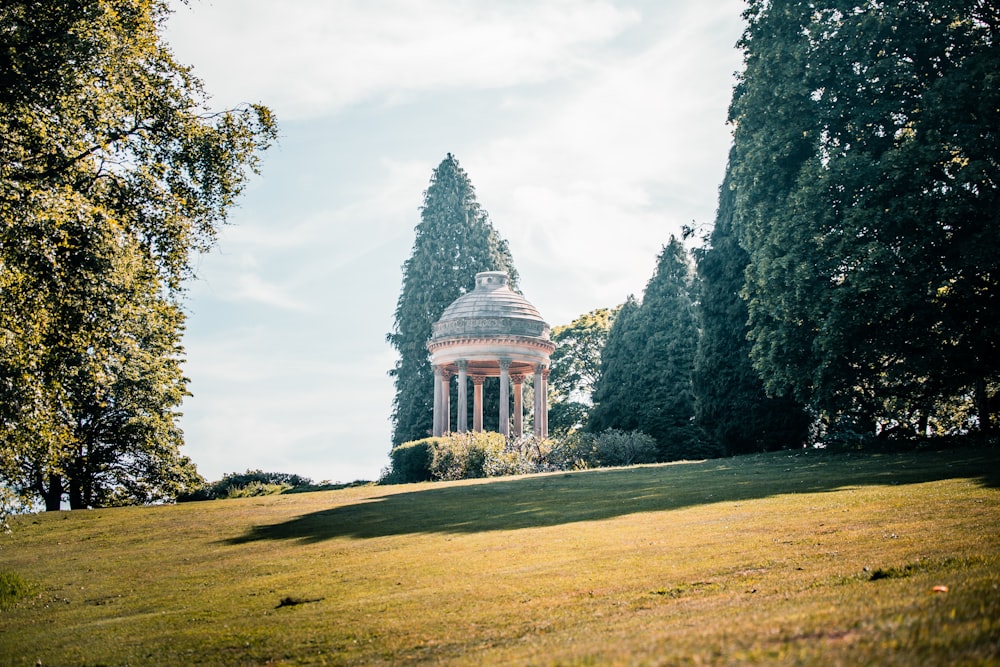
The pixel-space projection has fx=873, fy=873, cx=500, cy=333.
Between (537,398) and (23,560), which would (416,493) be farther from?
(537,398)

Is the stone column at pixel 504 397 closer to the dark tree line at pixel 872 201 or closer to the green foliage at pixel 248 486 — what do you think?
the green foliage at pixel 248 486

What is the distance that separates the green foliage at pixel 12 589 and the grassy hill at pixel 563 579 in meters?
0.12

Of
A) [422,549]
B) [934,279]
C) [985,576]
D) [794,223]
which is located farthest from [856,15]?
[985,576]

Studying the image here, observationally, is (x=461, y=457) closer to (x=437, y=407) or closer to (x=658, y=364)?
(x=437, y=407)

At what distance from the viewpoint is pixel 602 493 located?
20.1 meters

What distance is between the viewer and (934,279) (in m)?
22.8

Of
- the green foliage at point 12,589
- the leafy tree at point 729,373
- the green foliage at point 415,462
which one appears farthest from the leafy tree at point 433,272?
the green foliage at point 12,589

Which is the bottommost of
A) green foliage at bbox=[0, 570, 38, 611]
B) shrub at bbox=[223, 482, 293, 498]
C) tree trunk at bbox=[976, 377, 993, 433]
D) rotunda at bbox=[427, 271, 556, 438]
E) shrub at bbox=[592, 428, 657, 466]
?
green foliage at bbox=[0, 570, 38, 611]

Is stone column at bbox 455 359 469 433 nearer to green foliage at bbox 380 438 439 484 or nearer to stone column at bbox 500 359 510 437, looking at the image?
stone column at bbox 500 359 510 437

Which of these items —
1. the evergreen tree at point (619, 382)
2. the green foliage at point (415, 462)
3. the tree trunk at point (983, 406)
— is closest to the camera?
the tree trunk at point (983, 406)

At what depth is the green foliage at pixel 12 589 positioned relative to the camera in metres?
14.0

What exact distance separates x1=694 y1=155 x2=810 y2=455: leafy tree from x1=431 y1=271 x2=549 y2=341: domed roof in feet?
31.6

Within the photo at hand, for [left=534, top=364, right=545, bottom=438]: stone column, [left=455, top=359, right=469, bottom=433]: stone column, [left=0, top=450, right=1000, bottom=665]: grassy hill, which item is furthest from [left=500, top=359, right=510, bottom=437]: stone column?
[left=0, top=450, right=1000, bottom=665]: grassy hill

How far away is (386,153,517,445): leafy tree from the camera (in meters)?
55.2
